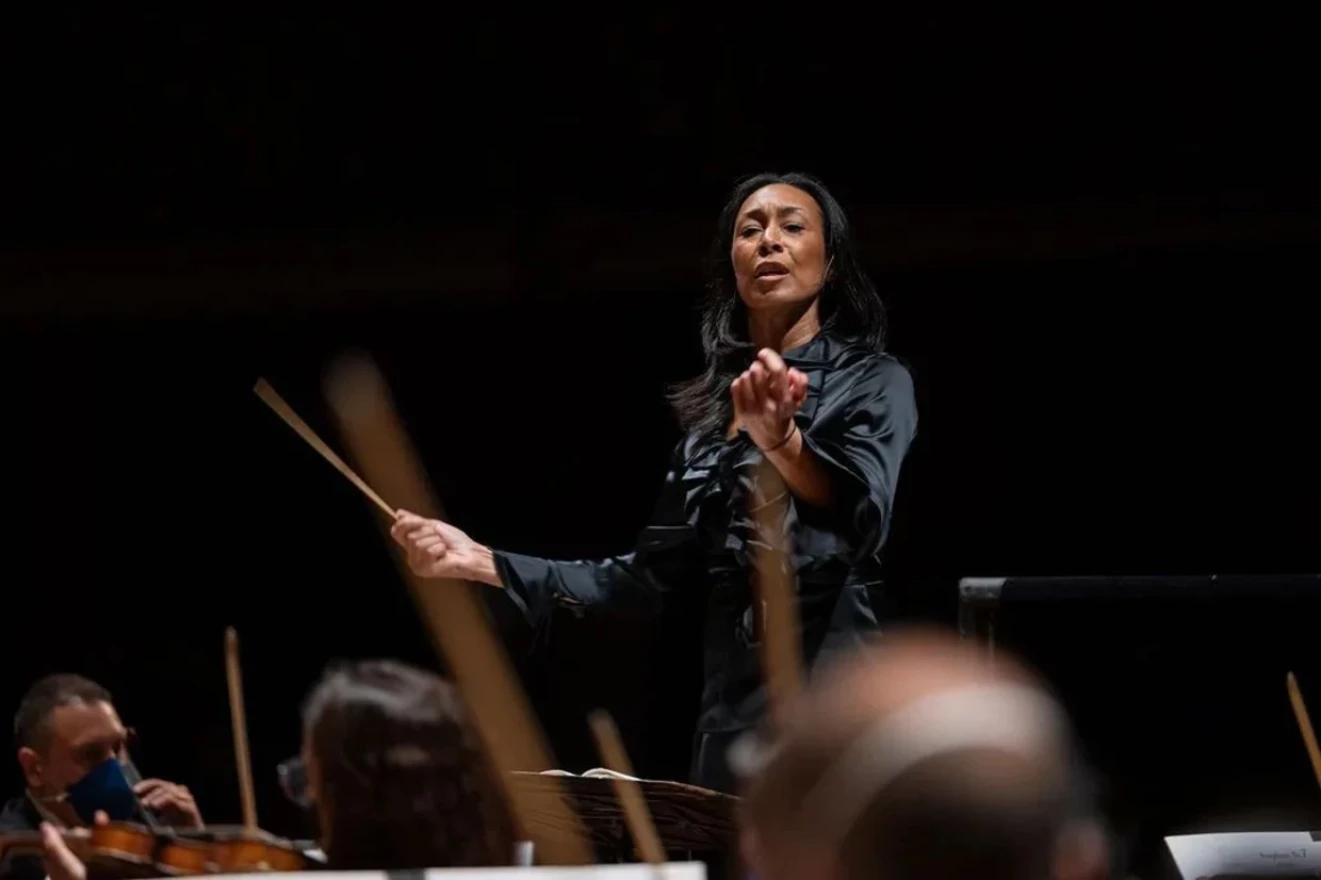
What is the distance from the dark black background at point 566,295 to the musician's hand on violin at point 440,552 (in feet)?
4.44

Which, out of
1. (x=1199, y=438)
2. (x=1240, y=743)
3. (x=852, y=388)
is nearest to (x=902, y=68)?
(x=1199, y=438)

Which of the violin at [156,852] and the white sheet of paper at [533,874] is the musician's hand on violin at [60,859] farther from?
the white sheet of paper at [533,874]

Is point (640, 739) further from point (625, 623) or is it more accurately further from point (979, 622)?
point (979, 622)

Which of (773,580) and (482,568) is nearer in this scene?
(773,580)

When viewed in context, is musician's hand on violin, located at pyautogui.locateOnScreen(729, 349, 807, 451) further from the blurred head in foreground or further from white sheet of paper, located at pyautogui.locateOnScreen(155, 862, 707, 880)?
the blurred head in foreground

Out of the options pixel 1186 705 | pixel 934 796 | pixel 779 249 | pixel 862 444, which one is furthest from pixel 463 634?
pixel 934 796

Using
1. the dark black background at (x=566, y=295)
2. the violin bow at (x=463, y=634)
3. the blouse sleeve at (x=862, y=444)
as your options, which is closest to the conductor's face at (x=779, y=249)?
the blouse sleeve at (x=862, y=444)

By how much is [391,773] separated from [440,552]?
1209mm

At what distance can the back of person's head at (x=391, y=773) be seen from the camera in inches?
57.2

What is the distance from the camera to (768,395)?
88.8 inches

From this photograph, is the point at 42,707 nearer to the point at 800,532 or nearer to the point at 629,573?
the point at 629,573

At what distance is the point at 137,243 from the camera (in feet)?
16.1

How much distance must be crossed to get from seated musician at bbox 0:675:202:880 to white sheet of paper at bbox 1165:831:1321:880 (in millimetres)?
1725

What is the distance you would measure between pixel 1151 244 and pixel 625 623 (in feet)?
4.39
